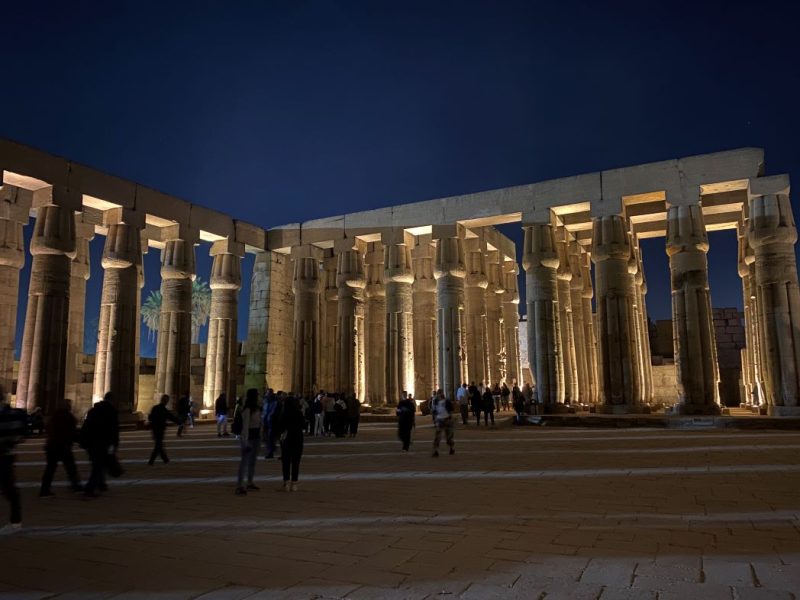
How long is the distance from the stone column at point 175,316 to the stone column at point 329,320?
6881 millimetres

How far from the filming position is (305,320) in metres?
24.5

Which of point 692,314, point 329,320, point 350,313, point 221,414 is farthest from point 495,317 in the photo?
point 221,414

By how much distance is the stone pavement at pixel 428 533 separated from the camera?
4.06 m

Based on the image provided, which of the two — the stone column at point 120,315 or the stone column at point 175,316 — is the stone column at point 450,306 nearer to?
the stone column at point 175,316

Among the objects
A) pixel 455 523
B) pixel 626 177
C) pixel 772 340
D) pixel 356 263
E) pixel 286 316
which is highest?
pixel 626 177

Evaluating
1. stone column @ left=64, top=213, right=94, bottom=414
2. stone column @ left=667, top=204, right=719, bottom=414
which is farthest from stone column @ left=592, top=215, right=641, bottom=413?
stone column @ left=64, top=213, right=94, bottom=414

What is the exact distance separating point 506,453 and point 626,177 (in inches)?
479

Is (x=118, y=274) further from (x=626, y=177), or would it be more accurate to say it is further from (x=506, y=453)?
(x=626, y=177)

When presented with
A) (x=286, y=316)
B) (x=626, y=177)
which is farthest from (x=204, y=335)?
(x=626, y=177)

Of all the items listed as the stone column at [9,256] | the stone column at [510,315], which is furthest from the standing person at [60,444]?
→ the stone column at [510,315]

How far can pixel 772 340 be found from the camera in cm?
1764

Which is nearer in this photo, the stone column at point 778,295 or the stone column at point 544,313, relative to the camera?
the stone column at point 778,295

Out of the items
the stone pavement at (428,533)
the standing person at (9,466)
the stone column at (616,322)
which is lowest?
the stone pavement at (428,533)

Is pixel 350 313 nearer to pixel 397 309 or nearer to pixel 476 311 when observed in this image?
pixel 397 309
